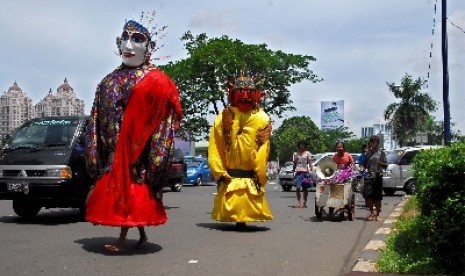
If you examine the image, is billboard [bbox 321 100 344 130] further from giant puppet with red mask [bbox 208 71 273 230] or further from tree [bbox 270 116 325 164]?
giant puppet with red mask [bbox 208 71 273 230]

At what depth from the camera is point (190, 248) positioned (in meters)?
7.97

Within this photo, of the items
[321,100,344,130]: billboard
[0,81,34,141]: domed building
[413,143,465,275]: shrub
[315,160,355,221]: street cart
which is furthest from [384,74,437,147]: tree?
[413,143,465,275]: shrub

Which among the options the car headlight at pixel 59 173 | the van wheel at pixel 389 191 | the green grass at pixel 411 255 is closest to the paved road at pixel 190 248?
the green grass at pixel 411 255

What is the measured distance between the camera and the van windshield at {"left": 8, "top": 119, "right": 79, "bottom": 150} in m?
10.9

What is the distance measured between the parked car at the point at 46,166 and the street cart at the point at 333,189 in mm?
4484

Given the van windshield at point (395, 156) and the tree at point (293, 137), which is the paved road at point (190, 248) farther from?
the tree at point (293, 137)

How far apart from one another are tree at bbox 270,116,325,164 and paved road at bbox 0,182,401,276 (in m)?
61.7

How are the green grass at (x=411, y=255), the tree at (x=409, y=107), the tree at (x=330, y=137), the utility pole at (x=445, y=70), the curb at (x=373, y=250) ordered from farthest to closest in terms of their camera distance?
the tree at (x=330, y=137)
the tree at (x=409, y=107)
the utility pole at (x=445, y=70)
the curb at (x=373, y=250)
the green grass at (x=411, y=255)

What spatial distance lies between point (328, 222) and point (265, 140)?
8.51 feet

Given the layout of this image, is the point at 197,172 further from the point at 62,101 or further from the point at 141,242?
the point at 141,242

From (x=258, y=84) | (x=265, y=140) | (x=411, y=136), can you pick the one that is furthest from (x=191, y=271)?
(x=411, y=136)

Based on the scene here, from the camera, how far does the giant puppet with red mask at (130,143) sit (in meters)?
7.27

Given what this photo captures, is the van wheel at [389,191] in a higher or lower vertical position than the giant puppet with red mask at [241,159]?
lower

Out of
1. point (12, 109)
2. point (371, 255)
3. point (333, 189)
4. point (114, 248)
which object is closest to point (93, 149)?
point (114, 248)
